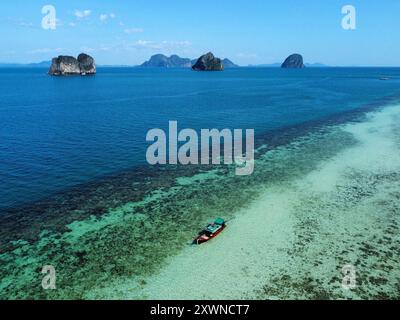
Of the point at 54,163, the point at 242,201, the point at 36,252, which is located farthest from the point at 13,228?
the point at 242,201

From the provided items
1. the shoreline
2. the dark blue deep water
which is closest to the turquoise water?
the shoreline

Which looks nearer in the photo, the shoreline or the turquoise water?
the shoreline

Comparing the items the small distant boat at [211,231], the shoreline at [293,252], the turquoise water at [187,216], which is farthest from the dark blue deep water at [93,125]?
the shoreline at [293,252]

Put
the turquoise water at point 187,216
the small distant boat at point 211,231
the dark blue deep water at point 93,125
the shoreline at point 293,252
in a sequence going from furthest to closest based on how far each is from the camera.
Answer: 1. the dark blue deep water at point 93,125
2. the small distant boat at point 211,231
3. the turquoise water at point 187,216
4. the shoreline at point 293,252

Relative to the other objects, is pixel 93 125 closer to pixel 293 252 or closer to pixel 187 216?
pixel 187 216

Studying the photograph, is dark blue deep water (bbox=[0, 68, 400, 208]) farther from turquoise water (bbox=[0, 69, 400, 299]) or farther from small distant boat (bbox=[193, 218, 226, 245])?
small distant boat (bbox=[193, 218, 226, 245])

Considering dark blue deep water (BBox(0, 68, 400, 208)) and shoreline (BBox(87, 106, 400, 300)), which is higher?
dark blue deep water (BBox(0, 68, 400, 208))

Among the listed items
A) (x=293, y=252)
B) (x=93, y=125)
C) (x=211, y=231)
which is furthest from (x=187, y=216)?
(x=93, y=125)

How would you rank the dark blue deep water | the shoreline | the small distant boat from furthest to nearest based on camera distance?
the dark blue deep water → the small distant boat → the shoreline

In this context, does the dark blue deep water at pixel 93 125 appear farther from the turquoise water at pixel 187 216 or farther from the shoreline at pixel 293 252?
the shoreline at pixel 293 252
